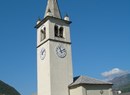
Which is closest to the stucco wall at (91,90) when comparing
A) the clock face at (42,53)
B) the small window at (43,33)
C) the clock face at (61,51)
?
the clock face at (61,51)

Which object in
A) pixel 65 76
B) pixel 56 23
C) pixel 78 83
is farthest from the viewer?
pixel 56 23

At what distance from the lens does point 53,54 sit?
34.2 m

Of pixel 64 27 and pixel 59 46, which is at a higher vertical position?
pixel 64 27

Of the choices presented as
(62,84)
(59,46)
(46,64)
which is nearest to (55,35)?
(59,46)

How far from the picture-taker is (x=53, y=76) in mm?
32969

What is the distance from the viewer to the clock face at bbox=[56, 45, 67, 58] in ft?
114

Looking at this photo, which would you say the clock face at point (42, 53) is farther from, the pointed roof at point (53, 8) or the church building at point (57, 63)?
the pointed roof at point (53, 8)

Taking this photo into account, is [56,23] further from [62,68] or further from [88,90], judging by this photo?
[88,90]

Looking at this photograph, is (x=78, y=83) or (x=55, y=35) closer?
(x=78, y=83)

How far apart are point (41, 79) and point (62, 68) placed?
322 centimetres

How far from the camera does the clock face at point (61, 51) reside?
3481cm

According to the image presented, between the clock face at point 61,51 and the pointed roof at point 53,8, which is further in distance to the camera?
the pointed roof at point 53,8

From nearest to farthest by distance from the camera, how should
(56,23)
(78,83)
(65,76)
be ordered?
(78,83) → (65,76) → (56,23)

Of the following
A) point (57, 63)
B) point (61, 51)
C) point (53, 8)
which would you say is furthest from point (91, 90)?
point (53, 8)
